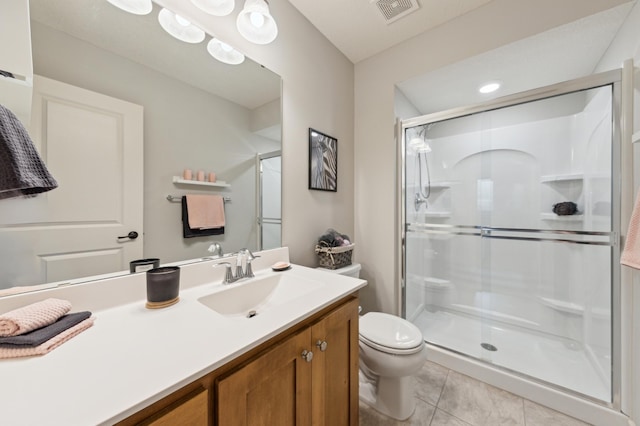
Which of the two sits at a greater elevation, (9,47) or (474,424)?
(9,47)

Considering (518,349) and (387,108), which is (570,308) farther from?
(387,108)

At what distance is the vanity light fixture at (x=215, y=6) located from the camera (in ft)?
3.30

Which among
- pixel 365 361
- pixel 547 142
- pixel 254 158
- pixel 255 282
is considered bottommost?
pixel 365 361

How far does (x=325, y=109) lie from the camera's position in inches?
71.4

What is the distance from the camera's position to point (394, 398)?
1.29 meters

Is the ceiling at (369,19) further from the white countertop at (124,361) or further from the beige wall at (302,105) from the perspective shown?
the white countertop at (124,361)

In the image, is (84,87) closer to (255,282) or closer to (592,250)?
(255,282)

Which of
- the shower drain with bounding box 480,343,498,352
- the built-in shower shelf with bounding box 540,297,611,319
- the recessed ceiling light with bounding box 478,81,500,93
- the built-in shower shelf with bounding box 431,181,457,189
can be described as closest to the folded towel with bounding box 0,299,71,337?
the shower drain with bounding box 480,343,498,352

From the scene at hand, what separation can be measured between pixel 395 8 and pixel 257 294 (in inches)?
79.2

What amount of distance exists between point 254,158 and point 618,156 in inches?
81.3

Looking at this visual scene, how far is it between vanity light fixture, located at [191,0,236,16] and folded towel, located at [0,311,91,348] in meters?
1.27

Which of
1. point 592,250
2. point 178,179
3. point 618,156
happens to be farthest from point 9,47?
point 592,250

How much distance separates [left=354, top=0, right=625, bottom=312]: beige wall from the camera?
4.99ft

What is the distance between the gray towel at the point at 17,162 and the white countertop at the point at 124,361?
0.35m
